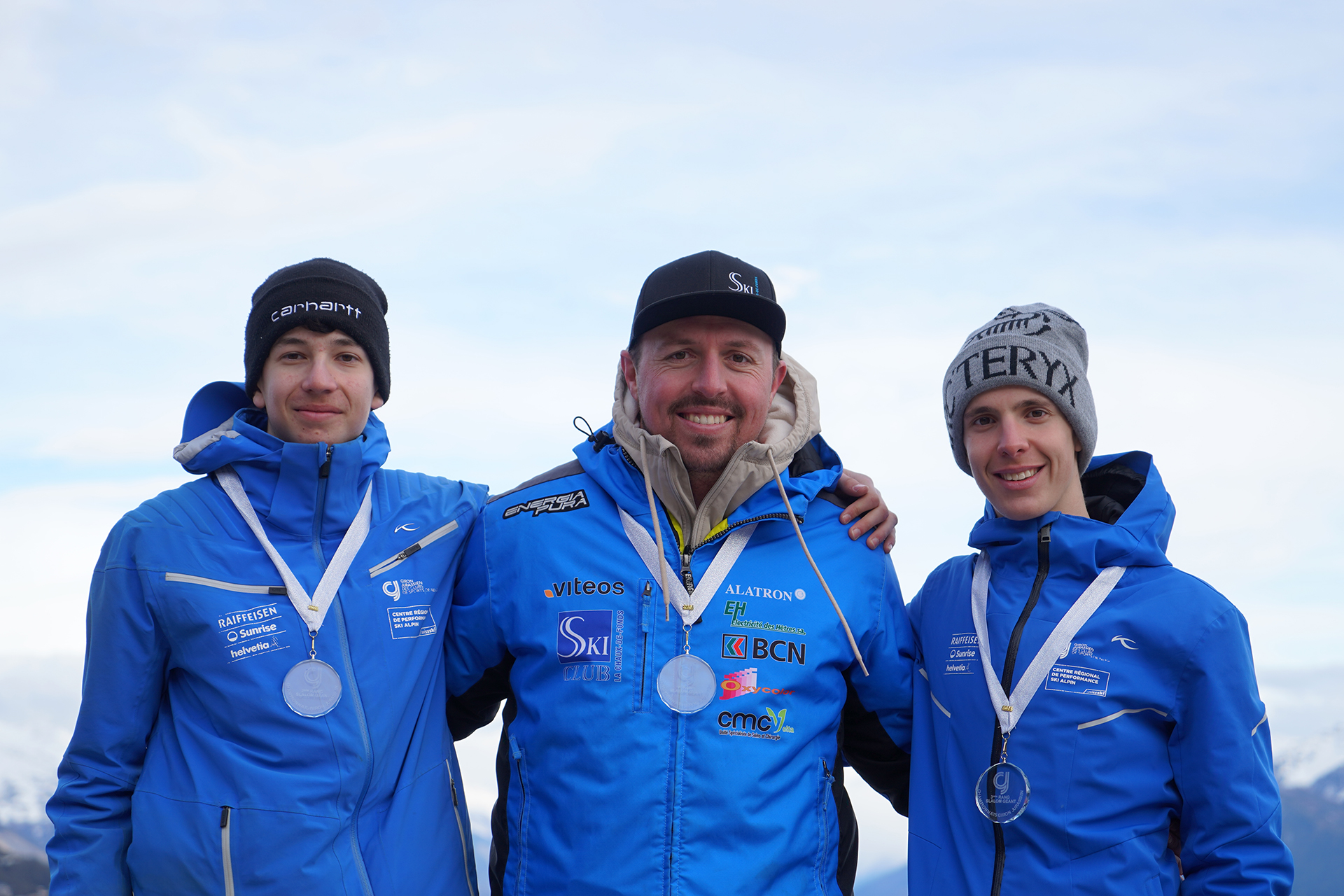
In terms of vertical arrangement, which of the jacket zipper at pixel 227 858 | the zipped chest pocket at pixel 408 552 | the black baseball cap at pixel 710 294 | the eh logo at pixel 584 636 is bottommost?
the jacket zipper at pixel 227 858

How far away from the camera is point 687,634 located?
12.4 ft

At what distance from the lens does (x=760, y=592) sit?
3.90 metres

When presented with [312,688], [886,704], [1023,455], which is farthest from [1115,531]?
[312,688]

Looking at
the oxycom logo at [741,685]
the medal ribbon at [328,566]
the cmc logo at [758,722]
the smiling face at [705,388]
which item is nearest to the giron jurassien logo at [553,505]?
the smiling face at [705,388]

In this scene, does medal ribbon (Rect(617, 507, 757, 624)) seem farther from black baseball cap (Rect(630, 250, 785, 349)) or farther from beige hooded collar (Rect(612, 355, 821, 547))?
black baseball cap (Rect(630, 250, 785, 349))

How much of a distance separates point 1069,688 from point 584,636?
67.2 inches

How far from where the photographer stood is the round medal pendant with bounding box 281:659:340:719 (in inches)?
141

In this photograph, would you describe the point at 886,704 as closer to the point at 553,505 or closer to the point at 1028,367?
the point at 1028,367

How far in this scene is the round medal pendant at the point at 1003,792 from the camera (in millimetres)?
3492

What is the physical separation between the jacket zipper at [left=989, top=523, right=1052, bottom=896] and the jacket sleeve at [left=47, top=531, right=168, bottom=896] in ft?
9.74

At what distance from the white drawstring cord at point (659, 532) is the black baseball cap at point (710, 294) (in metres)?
0.53

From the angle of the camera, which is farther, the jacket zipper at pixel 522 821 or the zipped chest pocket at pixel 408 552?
the zipped chest pocket at pixel 408 552

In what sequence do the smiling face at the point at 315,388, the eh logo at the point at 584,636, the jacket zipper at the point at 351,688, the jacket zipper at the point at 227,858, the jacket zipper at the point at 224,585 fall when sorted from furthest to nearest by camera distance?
1. the smiling face at the point at 315,388
2. the eh logo at the point at 584,636
3. the jacket zipper at the point at 224,585
4. the jacket zipper at the point at 351,688
5. the jacket zipper at the point at 227,858

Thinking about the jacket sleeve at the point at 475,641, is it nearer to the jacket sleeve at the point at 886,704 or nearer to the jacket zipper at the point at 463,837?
the jacket zipper at the point at 463,837
